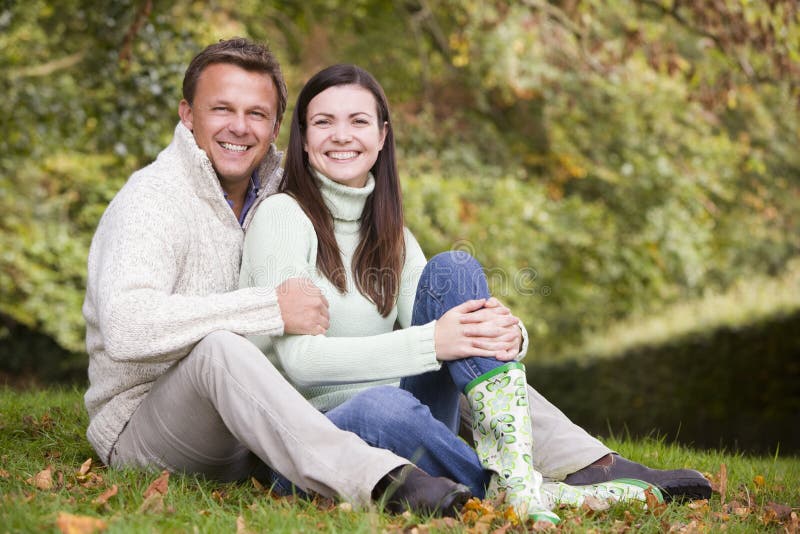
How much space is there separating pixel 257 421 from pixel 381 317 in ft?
2.45

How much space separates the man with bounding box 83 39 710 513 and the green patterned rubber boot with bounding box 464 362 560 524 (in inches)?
8.1

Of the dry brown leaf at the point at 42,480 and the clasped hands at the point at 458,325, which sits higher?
the clasped hands at the point at 458,325

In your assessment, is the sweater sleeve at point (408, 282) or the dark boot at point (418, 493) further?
Answer: the sweater sleeve at point (408, 282)

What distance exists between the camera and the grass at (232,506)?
237 cm

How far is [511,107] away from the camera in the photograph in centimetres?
1156

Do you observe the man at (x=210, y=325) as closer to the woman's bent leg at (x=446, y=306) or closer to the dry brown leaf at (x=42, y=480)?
the dry brown leaf at (x=42, y=480)

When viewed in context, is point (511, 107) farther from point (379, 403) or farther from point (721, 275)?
point (379, 403)

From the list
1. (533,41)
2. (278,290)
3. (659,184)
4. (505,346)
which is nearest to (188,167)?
(278,290)

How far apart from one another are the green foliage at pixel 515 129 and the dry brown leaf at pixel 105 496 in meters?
4.00

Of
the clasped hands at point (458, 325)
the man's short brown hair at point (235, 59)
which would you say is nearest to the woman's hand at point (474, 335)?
the clasped hands at point (458, 325)

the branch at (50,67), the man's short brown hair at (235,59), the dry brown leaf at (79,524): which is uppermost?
the branch at (50,67)

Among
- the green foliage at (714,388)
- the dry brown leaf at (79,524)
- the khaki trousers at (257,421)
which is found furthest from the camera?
the green foliage at (714,388)

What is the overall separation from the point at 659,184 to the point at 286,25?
15.2 feet

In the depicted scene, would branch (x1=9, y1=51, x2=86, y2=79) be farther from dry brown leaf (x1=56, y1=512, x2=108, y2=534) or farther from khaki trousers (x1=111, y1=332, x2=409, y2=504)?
dry brown leaf (x1=56, y1=512, x2=108, y2=534)
